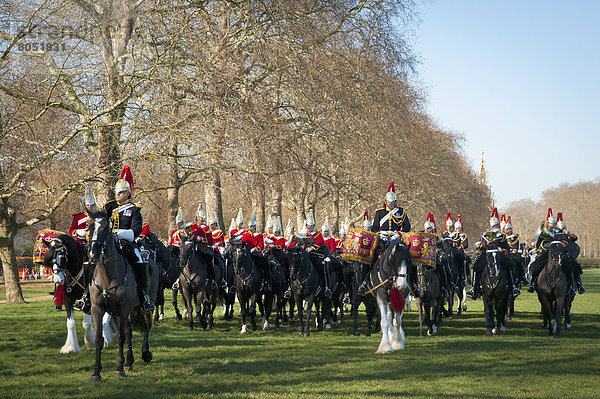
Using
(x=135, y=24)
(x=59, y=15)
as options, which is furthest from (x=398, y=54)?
(x=59, y=15)

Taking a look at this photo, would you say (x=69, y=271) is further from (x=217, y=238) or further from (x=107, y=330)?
(x=217, y=238)

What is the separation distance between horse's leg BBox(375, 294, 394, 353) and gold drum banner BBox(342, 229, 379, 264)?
849mm

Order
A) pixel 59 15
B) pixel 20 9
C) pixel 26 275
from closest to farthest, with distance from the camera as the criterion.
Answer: pixel 20 9
pixel 59 15
pixel 26 275

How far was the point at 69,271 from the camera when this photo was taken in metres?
11.9

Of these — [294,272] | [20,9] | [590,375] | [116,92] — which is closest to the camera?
[590,375]

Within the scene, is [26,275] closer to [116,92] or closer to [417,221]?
[417,221]

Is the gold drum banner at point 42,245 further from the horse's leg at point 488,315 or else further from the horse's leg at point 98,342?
the horse's leg at point 488,315

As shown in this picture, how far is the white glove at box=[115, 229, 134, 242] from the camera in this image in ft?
33.7

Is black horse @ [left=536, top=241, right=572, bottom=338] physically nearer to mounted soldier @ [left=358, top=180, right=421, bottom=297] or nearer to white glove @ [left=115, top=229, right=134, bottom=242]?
mounted soldier @ [left=358, top=180, right=421, bottom=297]

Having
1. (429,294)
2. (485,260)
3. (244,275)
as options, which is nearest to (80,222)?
(244,275)

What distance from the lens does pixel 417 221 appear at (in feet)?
170

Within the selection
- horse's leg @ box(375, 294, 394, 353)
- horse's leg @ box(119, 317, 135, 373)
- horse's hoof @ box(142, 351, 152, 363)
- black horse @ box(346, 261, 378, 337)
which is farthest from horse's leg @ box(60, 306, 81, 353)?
black horse @ box(346, 261, 378, 337)

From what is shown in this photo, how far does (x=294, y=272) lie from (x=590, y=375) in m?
7.25

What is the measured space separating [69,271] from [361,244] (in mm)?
5304
